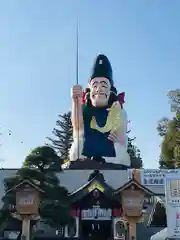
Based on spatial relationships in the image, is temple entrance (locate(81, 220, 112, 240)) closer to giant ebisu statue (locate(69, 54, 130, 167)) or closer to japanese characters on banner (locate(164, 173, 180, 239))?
giant ebisu statue (locate(69, 54, 130, 167))

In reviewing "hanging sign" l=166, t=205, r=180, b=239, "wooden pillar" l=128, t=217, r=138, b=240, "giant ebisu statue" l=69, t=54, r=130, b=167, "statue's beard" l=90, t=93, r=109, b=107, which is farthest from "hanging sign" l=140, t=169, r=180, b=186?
"hanging sign" l=166, t=205, r=180, b=239

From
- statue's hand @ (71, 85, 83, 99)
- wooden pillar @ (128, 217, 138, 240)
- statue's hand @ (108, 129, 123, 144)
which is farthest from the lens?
statue's hand @ (108, 129, 123, 144)

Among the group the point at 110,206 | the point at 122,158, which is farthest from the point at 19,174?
the point at 122,158

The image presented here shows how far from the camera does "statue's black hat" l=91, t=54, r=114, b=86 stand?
3200 cm

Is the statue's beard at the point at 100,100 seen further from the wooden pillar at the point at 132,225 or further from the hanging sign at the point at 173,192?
the hanging sign at the point at 173,192

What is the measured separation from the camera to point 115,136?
30.6 meters

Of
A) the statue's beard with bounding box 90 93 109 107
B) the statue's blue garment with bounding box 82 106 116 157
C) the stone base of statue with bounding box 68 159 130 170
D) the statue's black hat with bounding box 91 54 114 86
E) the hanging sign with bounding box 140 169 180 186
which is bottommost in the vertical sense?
the hanging sign with bounding box 140 169 180 186

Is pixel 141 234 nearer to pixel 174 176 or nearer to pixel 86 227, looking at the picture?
pixel 86 227

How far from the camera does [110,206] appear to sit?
899 inches

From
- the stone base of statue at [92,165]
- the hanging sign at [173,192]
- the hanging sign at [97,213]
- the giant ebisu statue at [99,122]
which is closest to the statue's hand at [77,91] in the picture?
the giant ebisu statue at [99,122]

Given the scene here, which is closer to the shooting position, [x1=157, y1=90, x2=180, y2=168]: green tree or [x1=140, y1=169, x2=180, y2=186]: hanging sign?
[x1=140, y1=169, x2=180, y2=186]: hanging sign

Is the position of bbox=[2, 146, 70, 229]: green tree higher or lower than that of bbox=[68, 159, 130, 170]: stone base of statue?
lower

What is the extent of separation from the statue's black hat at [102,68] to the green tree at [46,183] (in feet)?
45.0

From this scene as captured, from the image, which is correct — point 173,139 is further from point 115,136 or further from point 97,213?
point 97,213
